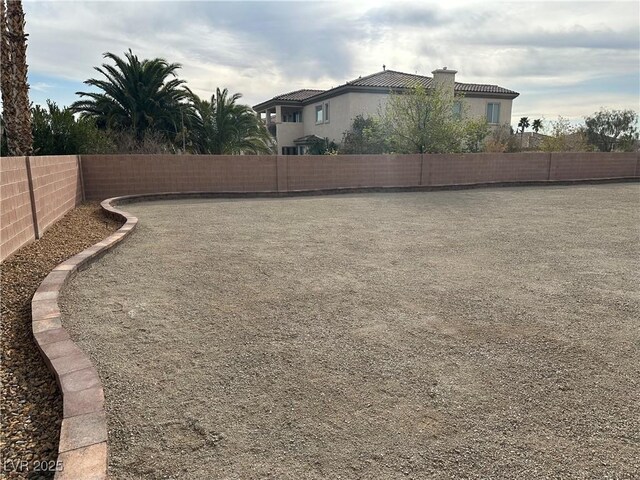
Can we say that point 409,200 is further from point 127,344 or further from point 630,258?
Result: point 127,344

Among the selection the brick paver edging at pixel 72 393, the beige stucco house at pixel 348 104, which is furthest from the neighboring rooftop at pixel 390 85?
the brick paver edging at pixel 72 393

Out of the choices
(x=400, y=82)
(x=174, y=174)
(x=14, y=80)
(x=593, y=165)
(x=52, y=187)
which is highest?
(x=400, y=82)

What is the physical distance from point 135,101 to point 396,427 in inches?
829

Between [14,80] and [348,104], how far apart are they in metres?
18.1

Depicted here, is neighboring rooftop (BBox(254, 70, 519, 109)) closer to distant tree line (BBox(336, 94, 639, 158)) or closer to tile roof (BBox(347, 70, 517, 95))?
tile roof (BBox(347, 70, 517, 95))

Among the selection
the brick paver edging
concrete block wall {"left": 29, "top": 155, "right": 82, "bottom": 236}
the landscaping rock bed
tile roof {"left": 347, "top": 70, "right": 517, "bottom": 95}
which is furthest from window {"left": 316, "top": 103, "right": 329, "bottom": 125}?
the brick paver edging

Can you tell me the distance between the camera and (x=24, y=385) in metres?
2.61

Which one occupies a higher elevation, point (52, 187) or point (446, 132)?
point (446, 132)

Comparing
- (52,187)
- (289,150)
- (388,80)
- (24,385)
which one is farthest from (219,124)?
(24,385)

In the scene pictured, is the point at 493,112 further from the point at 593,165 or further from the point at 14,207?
the point at 14,207

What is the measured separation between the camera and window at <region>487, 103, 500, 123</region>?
92.2 ft

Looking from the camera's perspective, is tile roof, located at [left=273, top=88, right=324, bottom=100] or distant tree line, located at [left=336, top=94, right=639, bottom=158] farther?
tile roof, located at [left=273, top=88, right=324, bottom=100]

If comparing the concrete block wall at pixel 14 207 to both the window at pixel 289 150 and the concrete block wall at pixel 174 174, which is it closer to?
the concrete block wall at pixel 174 174

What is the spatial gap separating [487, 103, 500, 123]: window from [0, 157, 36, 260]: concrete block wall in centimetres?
2784
